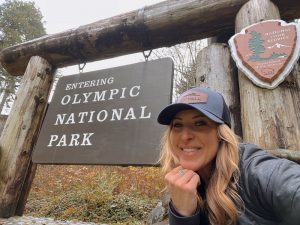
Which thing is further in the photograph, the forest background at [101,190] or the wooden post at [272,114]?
the forest background at [101,190]

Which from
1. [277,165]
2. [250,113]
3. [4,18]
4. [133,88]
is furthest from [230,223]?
[4,18]

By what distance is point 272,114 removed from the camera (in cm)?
183

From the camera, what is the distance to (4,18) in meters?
15.8

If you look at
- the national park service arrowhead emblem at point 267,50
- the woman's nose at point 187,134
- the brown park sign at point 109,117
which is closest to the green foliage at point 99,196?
the brown park sign at point 109,117

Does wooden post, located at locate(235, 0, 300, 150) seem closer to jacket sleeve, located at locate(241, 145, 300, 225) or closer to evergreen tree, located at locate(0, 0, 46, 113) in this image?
jacket sleeve, located at locate(241, 145, 300, 225)

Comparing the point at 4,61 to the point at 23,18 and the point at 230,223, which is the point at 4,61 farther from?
the point at 23,18

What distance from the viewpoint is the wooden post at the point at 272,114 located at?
1746 millimetres

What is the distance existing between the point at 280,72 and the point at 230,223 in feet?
3.61

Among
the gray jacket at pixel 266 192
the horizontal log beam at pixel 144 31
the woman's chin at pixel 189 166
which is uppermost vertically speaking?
the horizontal log beam at pixel 144 31

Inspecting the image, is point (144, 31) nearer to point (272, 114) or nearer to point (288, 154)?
point (272, 114)

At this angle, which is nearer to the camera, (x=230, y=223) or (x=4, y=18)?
(x=230, y=223)

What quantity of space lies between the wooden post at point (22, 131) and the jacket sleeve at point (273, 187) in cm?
258

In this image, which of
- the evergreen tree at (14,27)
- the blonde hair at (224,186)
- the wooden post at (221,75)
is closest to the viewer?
the blonde hair at (224,186)

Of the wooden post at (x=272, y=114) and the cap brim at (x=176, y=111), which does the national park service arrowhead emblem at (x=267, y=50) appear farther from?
the cap brim at (x=176, y=111)
